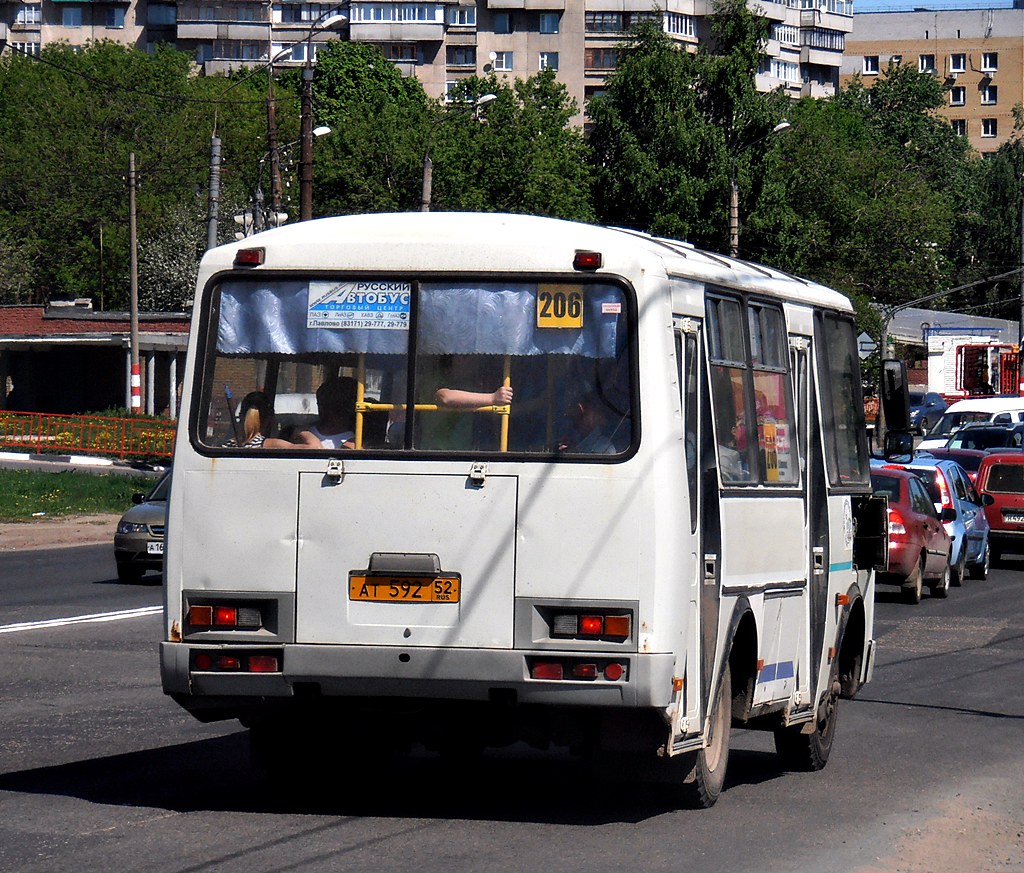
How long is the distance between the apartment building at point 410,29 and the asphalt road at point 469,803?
101153 mm

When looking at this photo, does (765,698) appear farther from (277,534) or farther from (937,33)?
(937,33)

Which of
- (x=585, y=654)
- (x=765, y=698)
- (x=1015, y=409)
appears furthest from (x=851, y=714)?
(x=1015, y=409)

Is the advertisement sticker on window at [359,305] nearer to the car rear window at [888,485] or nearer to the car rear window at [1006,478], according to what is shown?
the car rear window at [888,485]

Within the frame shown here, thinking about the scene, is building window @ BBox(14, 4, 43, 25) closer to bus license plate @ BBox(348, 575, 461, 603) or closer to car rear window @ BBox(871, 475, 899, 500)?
car rear window @ BBox(871, 475, 899, 500)

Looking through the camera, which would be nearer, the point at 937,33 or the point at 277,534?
the point at 277,534

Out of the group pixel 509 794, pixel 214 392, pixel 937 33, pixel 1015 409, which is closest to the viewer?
pixel 214 392

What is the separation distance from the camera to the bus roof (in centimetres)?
807

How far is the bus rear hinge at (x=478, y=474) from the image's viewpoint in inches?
312

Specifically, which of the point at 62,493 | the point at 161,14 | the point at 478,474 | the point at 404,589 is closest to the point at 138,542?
the point at 404,589

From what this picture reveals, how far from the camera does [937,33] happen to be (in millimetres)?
139375

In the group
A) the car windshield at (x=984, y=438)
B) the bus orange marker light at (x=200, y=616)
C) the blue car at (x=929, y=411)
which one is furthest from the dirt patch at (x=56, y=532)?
the blue car at (x=929, y=411)

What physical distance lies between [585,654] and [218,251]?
2361 mm

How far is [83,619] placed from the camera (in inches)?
701

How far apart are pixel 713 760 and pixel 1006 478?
21324 millimetres
